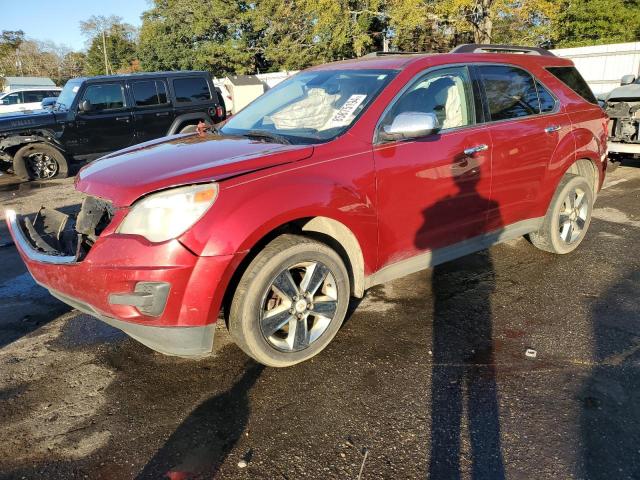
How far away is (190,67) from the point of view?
42.2 metres

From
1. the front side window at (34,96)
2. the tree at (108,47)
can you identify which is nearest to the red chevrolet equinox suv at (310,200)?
the front side window at (34,96)

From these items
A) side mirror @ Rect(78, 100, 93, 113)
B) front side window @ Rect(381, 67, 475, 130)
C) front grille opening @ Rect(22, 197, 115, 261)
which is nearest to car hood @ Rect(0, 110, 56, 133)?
side mirror @ Rect(78, 100, 93, 113)

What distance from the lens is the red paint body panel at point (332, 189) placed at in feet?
8.71

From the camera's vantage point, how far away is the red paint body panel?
265 cm

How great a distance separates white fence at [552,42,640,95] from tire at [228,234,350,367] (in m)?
16.4

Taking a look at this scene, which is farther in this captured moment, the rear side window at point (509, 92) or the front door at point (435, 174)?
the rear side window at point (509, 92)

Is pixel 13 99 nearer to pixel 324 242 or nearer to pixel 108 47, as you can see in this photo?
pixel 324 242

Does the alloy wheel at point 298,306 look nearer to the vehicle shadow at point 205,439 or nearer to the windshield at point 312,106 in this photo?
the vehicle shadow at point 205,439

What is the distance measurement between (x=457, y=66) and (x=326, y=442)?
2.87 meters

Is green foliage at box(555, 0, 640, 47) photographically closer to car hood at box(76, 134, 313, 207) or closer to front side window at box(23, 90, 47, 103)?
front side window at box(23, 90, 47, 103)

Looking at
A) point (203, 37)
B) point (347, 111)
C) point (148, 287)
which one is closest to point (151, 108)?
point (347, 111)

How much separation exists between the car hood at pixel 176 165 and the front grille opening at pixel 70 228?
0.12m

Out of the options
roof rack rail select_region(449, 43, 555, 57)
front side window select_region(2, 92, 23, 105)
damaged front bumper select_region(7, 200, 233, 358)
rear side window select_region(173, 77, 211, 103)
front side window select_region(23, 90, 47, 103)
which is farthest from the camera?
front side window select_region(23, 90, 47, 103)

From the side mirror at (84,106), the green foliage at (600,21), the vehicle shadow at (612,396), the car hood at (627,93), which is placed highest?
the green foliage at (600,21)
